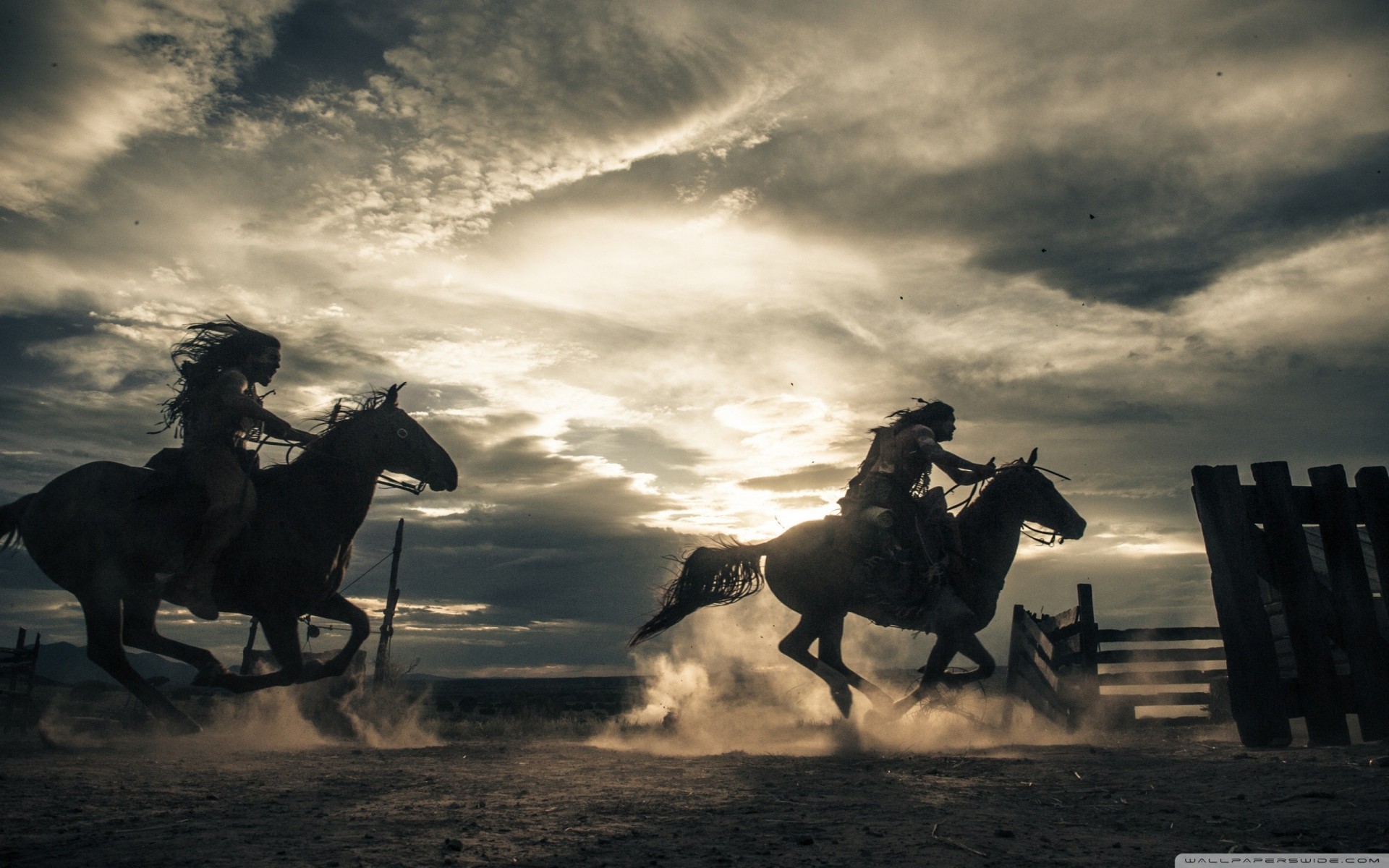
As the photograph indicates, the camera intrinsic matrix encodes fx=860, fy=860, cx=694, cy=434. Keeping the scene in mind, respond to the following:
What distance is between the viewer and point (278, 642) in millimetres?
8594

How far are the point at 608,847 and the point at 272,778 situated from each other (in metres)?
3.44

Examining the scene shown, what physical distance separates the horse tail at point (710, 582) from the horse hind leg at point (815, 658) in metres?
0.84

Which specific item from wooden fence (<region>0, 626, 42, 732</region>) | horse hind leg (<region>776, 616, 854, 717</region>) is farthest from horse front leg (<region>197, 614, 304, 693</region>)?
wooden fence (<region>0, 626, 42, 732</region>)

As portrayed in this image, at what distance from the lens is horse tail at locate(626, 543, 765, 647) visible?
10.8 meters

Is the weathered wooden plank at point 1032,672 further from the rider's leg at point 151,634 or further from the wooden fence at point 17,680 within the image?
the wooden fence at point 17,680

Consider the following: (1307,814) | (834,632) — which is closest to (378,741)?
(834,632)

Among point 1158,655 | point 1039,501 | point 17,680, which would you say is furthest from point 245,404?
point 17,680

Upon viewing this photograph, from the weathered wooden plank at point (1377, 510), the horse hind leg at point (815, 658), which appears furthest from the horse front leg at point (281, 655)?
the weathered wooden plank at point (1377, 510)

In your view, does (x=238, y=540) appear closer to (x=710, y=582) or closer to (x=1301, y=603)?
(x=710, y=582)

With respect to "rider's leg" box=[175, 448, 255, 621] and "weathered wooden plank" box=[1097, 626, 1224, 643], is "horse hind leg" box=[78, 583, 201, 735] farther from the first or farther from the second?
"weathered wooden plank" box=[1097, 626, 1224, 643]

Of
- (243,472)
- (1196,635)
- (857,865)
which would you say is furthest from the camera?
(1196,635)

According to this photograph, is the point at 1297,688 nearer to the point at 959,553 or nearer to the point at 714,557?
the point at 959,553

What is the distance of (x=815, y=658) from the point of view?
10320 mm

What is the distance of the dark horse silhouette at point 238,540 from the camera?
7.95 metres
